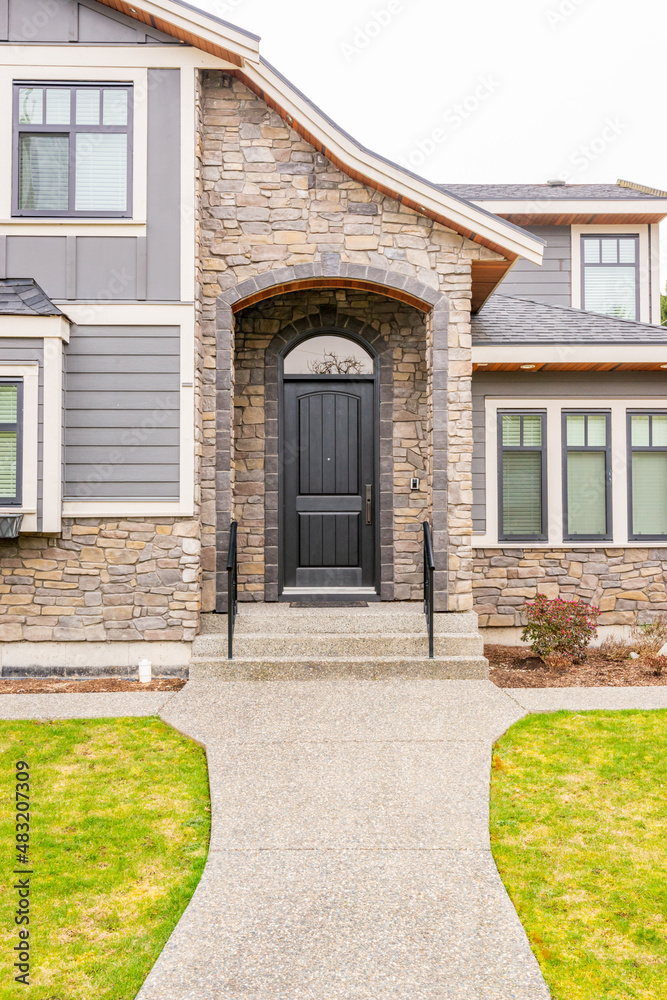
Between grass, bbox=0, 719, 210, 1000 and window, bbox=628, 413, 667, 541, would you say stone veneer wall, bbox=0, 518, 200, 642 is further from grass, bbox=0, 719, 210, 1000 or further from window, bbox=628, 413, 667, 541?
window, bbox=628, 413, 667, 541

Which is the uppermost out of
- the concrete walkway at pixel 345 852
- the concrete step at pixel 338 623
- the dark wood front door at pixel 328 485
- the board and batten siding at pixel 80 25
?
the board and batten siding at pixel 80 25

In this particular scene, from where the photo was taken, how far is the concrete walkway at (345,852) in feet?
7.60

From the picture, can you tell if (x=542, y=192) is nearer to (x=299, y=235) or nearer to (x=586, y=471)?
(x=586, y=471)

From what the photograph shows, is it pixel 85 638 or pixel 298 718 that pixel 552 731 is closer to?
pixel 298 718

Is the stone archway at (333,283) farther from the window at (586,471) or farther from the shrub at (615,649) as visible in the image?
the window at (586,471)

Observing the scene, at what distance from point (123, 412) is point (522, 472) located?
4.61 m

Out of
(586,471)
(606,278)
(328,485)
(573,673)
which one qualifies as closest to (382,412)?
(328,485)

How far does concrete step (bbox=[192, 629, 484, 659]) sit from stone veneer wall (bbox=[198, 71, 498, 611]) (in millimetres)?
578

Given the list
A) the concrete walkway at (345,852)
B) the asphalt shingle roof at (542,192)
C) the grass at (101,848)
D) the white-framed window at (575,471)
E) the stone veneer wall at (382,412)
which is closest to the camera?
the concrete walkway at (345,852)

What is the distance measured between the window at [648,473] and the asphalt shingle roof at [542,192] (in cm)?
413

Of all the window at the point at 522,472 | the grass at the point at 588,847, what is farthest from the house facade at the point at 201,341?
the grass at the point at 588,847

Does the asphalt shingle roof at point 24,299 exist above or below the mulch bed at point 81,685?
above

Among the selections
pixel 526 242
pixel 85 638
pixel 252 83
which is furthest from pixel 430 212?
pixel 85 638

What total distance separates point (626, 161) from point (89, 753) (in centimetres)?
1408
